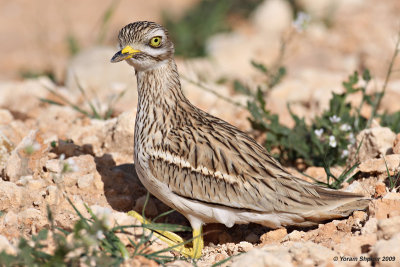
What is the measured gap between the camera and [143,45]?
4.82 meters

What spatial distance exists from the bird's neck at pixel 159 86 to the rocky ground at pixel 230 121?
784 millimetres

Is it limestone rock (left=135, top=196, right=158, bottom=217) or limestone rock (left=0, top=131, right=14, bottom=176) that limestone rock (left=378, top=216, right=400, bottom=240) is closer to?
limestone rock (left=135, top=196, right=158, bottom=217)

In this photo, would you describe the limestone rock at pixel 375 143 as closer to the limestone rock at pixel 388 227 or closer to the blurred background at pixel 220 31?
the limestone rock at pixel 388 227

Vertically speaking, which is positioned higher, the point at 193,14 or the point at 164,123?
the point at 193,14

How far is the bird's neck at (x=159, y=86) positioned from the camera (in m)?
4.95

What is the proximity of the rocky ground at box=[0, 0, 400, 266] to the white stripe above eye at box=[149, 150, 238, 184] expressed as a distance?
54cm

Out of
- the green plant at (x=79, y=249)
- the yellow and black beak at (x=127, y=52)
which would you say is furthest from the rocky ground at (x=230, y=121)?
the yellow and black beak at (x=127, y=52)

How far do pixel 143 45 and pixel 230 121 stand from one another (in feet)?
7.41

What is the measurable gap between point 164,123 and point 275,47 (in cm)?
520

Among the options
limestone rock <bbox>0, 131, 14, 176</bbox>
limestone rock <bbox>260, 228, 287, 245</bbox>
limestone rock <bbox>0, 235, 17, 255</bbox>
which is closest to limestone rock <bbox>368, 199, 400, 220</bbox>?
limestone rock <bbox>260, 228, 287, 245</bbox>

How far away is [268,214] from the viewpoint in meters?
4.59

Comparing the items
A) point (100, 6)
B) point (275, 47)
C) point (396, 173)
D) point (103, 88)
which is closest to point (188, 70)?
point (103, 88)

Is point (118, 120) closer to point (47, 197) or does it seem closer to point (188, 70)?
point (47, 197)

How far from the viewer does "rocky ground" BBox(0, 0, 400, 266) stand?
3928 millimetres
